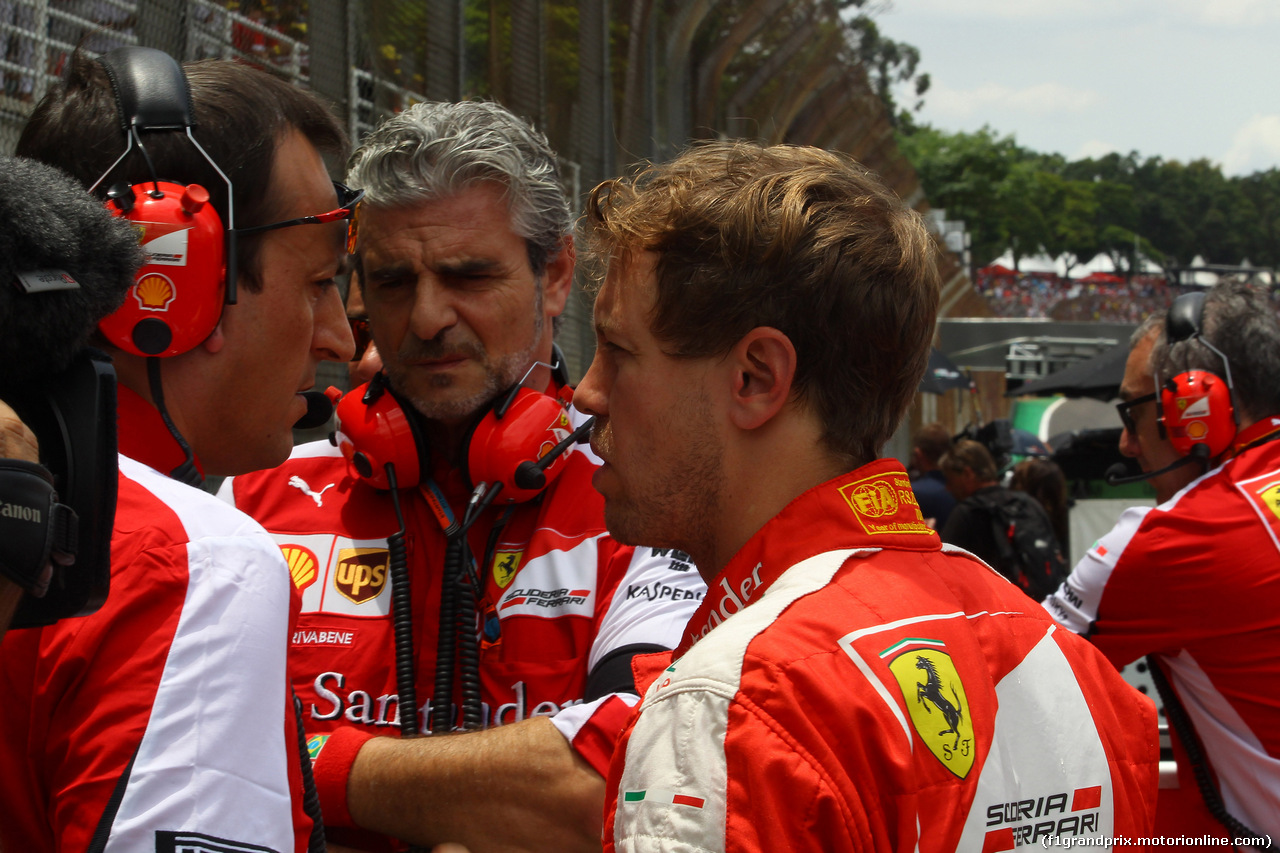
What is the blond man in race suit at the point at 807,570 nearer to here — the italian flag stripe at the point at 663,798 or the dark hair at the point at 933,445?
the italian flag stripe at the point at 663,798

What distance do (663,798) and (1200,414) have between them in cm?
286

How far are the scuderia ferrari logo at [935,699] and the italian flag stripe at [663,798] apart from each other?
226mm

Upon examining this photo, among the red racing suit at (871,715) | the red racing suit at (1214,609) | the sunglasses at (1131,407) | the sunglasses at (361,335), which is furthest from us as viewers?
the sunglasses at (1131,407)

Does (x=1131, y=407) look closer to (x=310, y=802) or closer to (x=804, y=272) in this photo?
(x=804, y=272)

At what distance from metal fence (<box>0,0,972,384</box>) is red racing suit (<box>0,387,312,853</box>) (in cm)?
87

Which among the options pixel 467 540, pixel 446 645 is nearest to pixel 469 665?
pixel 446 645

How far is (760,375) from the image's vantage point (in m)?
1.37

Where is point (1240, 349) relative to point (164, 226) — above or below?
below

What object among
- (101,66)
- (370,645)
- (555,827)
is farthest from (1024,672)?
(101,66)

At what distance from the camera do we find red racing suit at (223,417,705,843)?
1837 millimetres

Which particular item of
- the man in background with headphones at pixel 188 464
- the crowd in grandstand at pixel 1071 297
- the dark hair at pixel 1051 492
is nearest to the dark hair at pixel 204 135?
the man in background with headphones at pixel 188 464

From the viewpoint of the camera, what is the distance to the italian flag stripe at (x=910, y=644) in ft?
3.62

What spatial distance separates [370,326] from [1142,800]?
160 cm

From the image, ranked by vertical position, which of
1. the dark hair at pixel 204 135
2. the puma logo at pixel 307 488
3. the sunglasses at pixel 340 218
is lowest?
the puma logo at pixel 307 488
